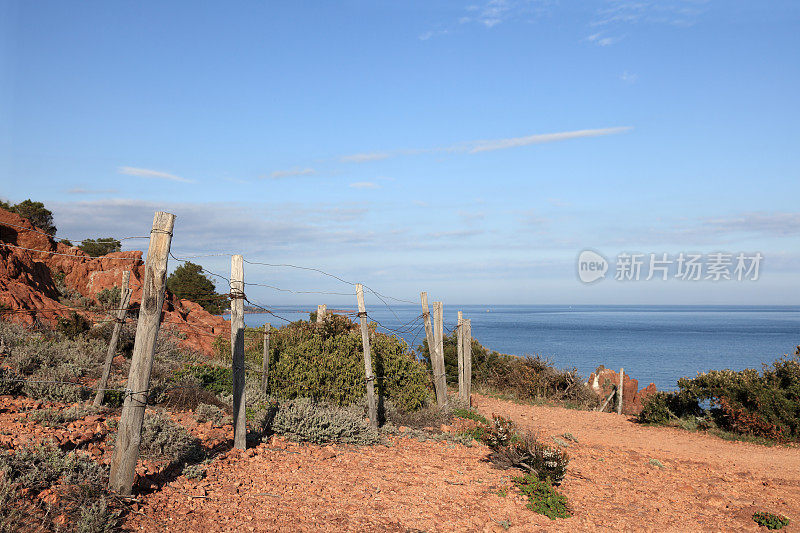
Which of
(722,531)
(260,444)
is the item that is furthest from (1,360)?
(722,531)

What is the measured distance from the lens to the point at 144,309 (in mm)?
5387

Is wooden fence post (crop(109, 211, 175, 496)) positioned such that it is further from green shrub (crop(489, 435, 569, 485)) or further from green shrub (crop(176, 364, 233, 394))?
green shrub (crop(489, 435, 569, 485))

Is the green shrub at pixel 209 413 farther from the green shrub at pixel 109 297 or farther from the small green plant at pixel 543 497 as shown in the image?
the green shrub at pixel 109 297

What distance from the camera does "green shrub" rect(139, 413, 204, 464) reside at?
6.36m

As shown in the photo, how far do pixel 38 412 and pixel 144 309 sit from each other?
9.30 ft

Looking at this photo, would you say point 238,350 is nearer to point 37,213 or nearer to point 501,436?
point 501,436

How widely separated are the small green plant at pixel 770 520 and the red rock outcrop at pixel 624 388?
1241 cm

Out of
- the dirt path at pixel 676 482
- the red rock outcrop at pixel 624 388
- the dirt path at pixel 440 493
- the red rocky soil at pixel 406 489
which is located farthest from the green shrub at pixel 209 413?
the red rock outcrop at pixel 624 388

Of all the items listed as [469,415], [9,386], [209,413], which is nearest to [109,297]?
[9,386]

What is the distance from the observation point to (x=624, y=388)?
63.5 ft

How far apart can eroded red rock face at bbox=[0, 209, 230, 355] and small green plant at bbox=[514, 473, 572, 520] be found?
1075cm

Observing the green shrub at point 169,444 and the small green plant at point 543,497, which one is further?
the small green plant at point 543,497

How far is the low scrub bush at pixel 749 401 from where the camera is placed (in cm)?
1229

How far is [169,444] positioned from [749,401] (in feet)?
43.9
